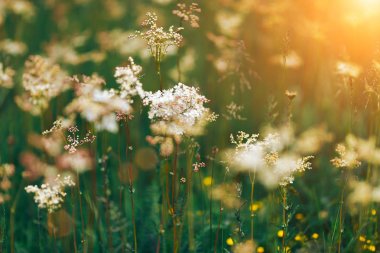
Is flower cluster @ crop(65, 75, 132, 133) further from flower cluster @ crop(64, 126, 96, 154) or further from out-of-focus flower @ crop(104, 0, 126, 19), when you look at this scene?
out-of-focus flower @ crop(104, 0, 126, 19)

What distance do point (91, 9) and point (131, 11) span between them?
A: 0.52 meters

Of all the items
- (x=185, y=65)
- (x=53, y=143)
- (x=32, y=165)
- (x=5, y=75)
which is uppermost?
(x=185, y=65)

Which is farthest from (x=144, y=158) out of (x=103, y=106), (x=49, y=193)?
(x=103, y=106)

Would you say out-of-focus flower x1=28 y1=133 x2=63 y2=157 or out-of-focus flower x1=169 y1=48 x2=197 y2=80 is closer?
out-of-focus flower x1=28 y1=133 x2=63 y2=157

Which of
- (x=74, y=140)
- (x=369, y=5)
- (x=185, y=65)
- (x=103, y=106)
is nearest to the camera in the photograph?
(x=103, y=106)

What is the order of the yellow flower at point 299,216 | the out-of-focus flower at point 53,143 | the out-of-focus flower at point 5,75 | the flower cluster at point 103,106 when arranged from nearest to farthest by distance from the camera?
the flower cluster at point 103,106 < the out-of-focus flower at point 5,75 < the out-of-focus flower at point 53,143 < the yellow flower at point 299,216

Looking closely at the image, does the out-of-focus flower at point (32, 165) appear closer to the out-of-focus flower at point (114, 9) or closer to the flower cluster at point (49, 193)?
the flower cluster at point (49, 193)

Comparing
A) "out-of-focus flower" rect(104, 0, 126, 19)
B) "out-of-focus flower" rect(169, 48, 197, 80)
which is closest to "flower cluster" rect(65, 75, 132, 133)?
"out-of-focus flower" rect(169, 48, 197, 80)

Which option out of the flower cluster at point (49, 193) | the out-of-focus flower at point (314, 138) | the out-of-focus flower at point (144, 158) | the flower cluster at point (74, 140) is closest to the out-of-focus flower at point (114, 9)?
the out-of-focus flower at point (144, 158)

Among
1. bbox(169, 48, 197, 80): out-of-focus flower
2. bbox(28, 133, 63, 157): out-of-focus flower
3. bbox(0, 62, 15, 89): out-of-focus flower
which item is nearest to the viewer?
bbox(0, 62, 15, 89): out-of-focus flower

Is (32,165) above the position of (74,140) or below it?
above

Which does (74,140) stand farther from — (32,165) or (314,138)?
(314,138)

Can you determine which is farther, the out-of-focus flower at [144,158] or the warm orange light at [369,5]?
the warm orange light at [369,5]

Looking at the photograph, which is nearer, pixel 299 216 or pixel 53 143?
pixel 53 143
